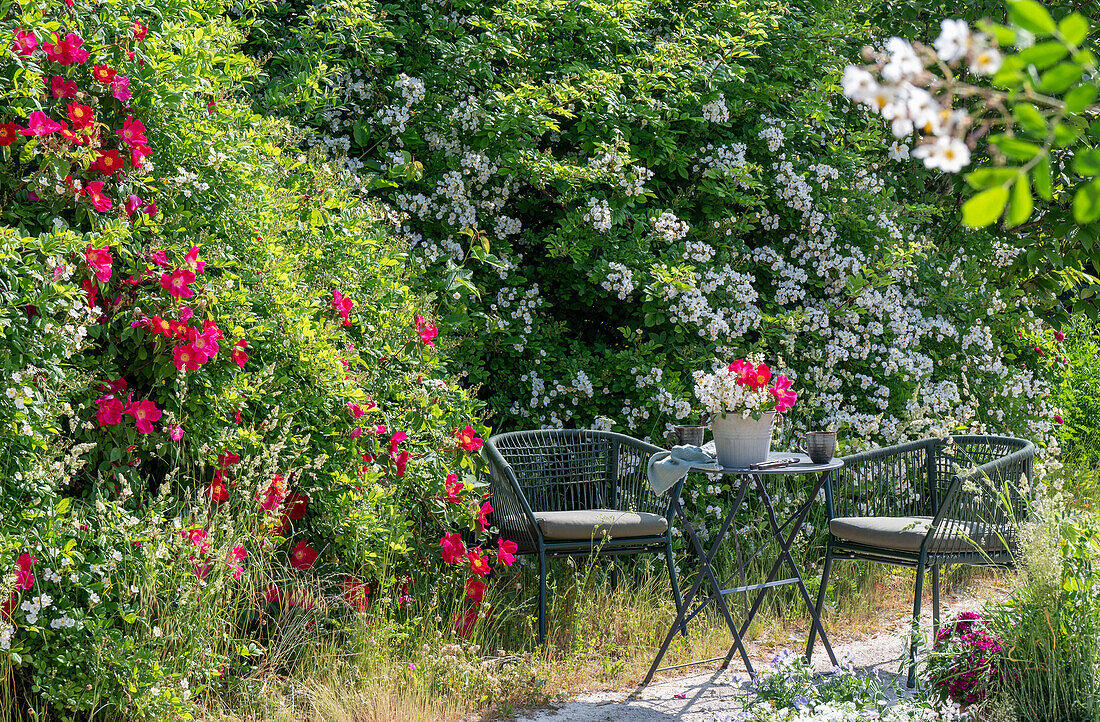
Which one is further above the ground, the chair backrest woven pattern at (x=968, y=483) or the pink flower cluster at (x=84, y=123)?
the pink flower cluster at (x=84, y=123)

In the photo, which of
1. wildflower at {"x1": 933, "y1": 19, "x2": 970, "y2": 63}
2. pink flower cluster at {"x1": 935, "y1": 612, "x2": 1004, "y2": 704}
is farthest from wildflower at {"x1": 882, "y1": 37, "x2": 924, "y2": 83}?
pink flower cluster at {"x1": 935, "y1": 612, "x2": 1004, "y2": 704}

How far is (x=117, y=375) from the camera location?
2.65 metres

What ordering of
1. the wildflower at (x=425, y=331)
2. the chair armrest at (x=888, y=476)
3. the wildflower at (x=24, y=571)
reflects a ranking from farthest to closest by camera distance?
the chair armrest at (x=888, y=476), the wildflower at (x=425, y=331), the wildflower at (x=24, y=571)

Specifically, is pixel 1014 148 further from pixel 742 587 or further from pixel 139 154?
pixel 742 587

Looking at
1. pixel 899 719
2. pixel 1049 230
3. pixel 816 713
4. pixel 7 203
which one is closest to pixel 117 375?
pixel 7 203

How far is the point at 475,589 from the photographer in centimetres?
348

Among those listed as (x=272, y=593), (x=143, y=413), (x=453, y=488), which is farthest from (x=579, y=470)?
(x=143, y=413)

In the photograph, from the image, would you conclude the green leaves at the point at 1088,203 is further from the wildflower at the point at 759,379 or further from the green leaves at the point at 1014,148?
the wildflower at the point at 759,379

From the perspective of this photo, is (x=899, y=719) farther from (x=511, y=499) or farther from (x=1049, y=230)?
(x=1049, y=230)

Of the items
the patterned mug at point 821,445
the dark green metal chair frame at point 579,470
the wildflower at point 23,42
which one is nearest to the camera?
the wildflower at point 23,42

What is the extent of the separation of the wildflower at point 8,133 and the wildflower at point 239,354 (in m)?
0.81

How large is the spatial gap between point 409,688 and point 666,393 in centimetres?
192

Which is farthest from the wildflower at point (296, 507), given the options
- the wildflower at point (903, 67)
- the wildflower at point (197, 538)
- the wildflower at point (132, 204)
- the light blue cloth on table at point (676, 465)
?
the wildflower at point (903, 67)

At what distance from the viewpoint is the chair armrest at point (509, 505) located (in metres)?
3.48
